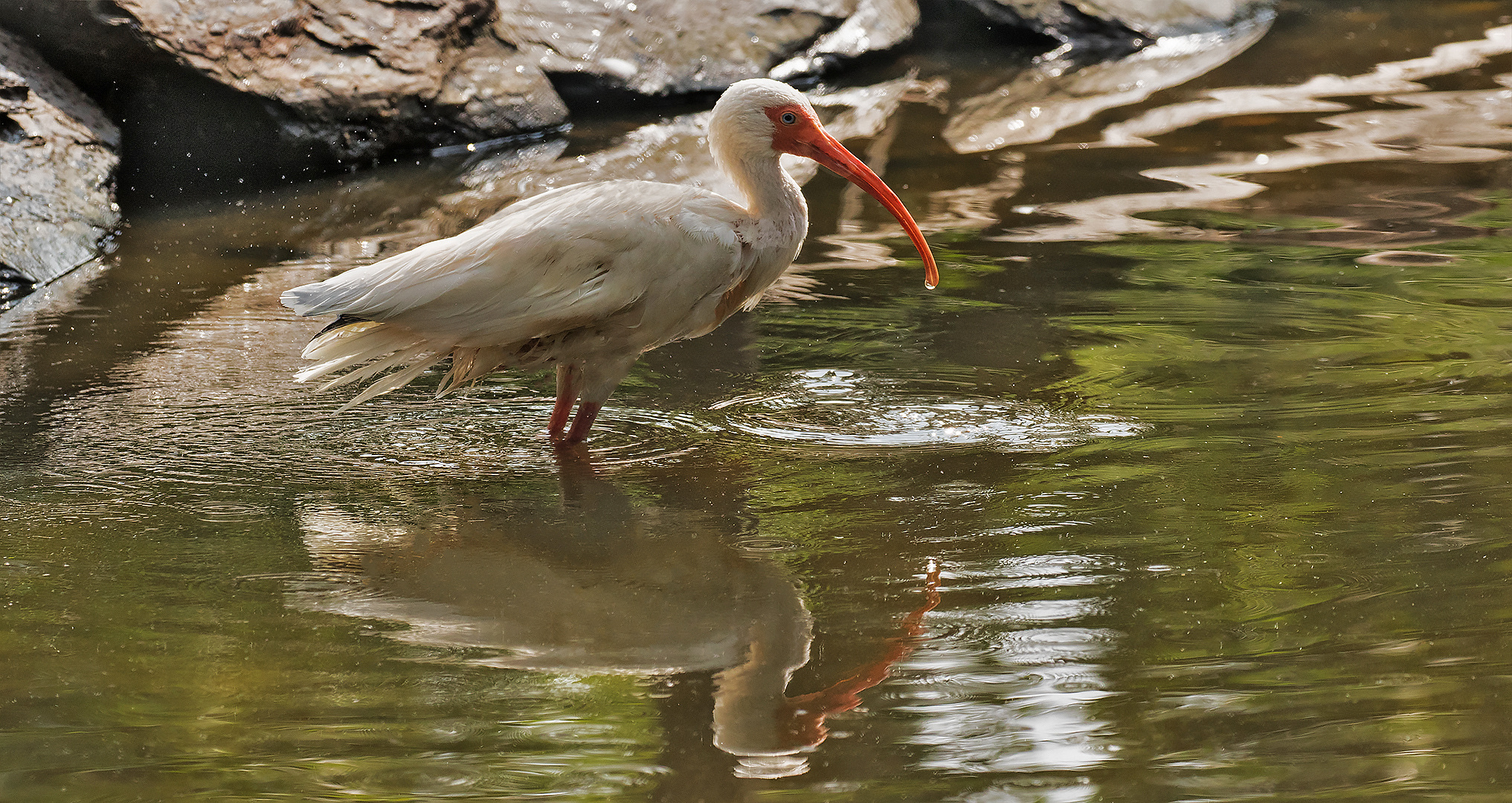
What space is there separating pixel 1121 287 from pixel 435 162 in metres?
4.42

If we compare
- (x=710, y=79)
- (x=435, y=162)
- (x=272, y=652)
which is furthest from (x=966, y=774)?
(x=710, y=79)

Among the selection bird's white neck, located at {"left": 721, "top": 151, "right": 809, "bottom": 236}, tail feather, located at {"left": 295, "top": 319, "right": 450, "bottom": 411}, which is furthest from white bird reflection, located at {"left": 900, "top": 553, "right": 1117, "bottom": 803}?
tail feather, located at {"left": 295, "top": 319, "right": 450, "bottom": 411}

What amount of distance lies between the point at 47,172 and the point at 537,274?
4.00m

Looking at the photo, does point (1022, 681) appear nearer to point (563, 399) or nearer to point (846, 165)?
point (563, 399)

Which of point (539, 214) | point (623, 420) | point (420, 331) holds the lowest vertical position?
point (623, 420)

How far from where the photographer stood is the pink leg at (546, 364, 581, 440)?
14.4 feet

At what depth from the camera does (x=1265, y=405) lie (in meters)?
4.34

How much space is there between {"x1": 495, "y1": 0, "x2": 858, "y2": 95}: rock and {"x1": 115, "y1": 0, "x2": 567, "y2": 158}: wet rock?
0.43m

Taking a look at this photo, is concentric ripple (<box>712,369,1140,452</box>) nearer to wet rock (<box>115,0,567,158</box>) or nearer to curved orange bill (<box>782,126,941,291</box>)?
curved orange bill (<box>782,126,941,291</box>)

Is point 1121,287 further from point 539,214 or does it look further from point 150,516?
point 150,516

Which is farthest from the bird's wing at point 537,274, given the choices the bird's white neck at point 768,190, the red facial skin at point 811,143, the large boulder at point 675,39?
the large boulder at point 675,39

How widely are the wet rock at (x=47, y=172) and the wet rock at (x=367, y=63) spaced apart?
570 mm

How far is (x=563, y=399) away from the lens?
14.4 feet

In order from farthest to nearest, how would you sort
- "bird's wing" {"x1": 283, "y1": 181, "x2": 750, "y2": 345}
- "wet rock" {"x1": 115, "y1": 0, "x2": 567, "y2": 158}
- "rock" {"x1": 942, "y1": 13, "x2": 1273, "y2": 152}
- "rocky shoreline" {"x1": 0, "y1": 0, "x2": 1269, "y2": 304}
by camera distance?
"rock" {"x1": 942, "y1": 13, "x2": 1273, "y2": 152}, "wet rock" {"x1": 115, "y1": 0, "x2": 567, "y2": 158}, "rocky shoreline" {"x1": 0, "y1": 0, "x2": 1269, "y2": 304}, "bird's wing" {"x1": 283, "y1": 181, "x2": 750, "y2": 345}
